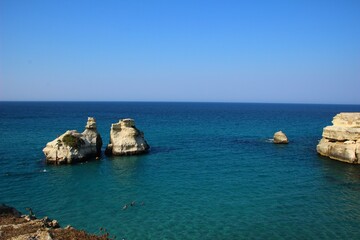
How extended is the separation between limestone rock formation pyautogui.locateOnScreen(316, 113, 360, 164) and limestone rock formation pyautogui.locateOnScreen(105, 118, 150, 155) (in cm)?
3202

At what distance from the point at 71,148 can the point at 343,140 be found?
43.3 meters

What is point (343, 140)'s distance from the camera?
48875 millimetres

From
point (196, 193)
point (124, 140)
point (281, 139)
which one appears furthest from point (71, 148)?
point (281, 139)

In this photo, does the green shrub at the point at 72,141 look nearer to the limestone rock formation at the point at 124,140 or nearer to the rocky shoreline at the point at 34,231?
the limestone rock formation at the point at 124,140

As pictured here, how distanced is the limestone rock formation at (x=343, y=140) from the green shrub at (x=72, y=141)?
40812 millimetres

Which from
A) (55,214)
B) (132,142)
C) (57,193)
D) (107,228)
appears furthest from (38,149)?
(107,228)

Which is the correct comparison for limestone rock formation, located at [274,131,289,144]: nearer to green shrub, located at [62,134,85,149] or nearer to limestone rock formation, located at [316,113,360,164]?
limestone rock formation, located at [316,113,360,164]

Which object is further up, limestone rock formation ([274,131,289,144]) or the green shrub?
the green shrub

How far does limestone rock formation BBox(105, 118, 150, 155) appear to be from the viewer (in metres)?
52.2

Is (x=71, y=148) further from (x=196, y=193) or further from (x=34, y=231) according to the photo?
(x=34, y=231)

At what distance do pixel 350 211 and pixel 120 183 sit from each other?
81.1 ft

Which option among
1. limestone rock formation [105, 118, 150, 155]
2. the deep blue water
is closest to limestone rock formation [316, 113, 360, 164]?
the deep blue water

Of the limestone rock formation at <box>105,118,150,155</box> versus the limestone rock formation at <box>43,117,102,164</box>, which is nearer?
→ the limestone rock formation at <box>43,117,102,164</box>

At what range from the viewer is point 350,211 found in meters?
27.8
